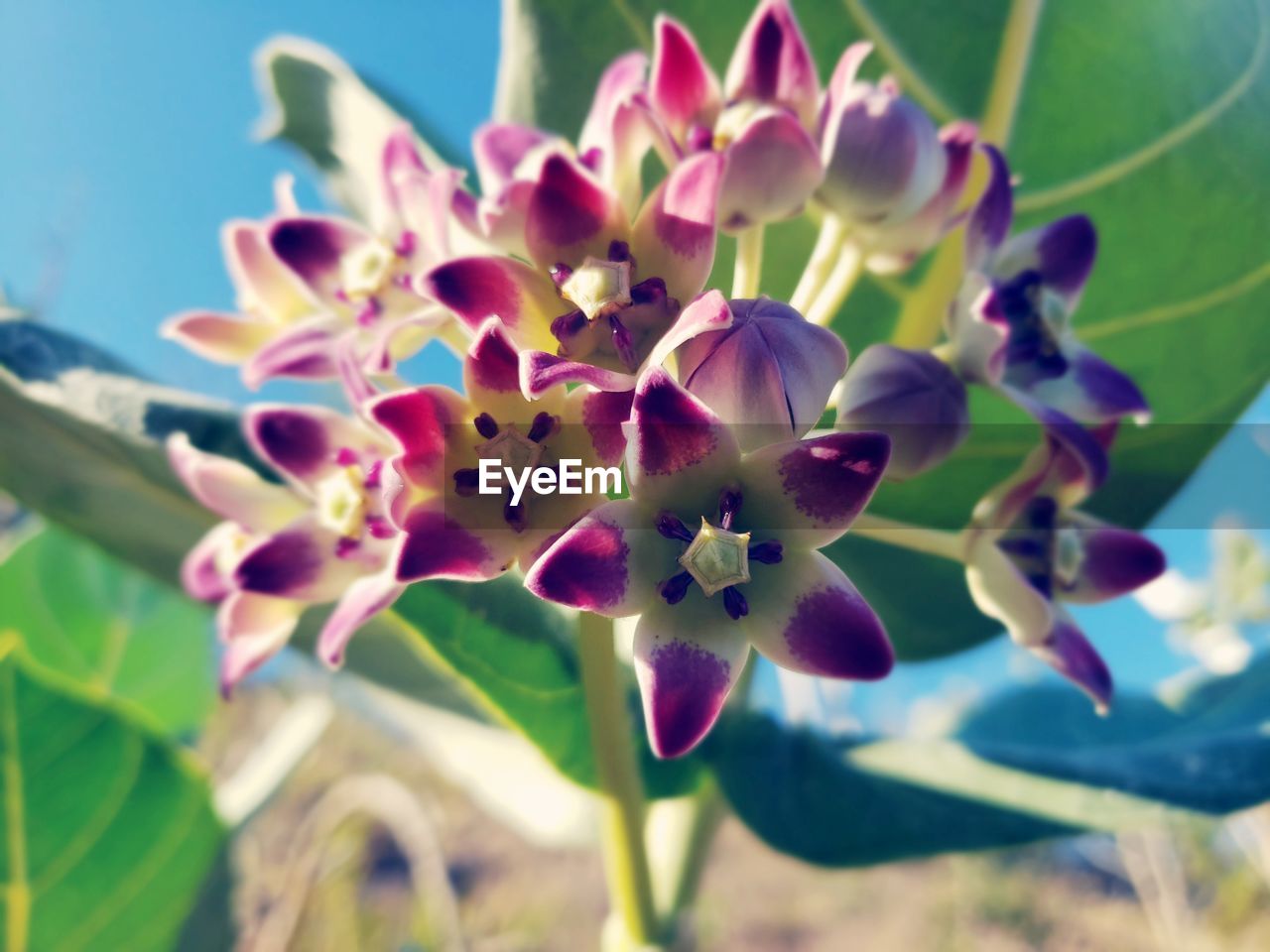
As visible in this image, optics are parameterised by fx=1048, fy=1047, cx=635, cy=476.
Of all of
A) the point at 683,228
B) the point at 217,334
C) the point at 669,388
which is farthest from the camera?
the point at 217,334

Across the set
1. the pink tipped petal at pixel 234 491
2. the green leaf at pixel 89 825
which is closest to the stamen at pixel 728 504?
the pink tipped petal at pixel 234 491

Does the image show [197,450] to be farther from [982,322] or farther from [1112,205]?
[1112,205]

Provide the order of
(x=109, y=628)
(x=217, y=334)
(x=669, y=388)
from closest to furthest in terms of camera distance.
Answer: (x=669, y=388)
(x=217, y=334)
(x=109, y=628)

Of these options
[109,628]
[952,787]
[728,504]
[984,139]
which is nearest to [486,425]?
[728,504]

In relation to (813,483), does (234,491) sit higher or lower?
lower

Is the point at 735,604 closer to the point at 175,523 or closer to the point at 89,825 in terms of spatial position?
the point at 175,523

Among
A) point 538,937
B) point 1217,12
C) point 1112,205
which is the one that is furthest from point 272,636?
point 538,937
